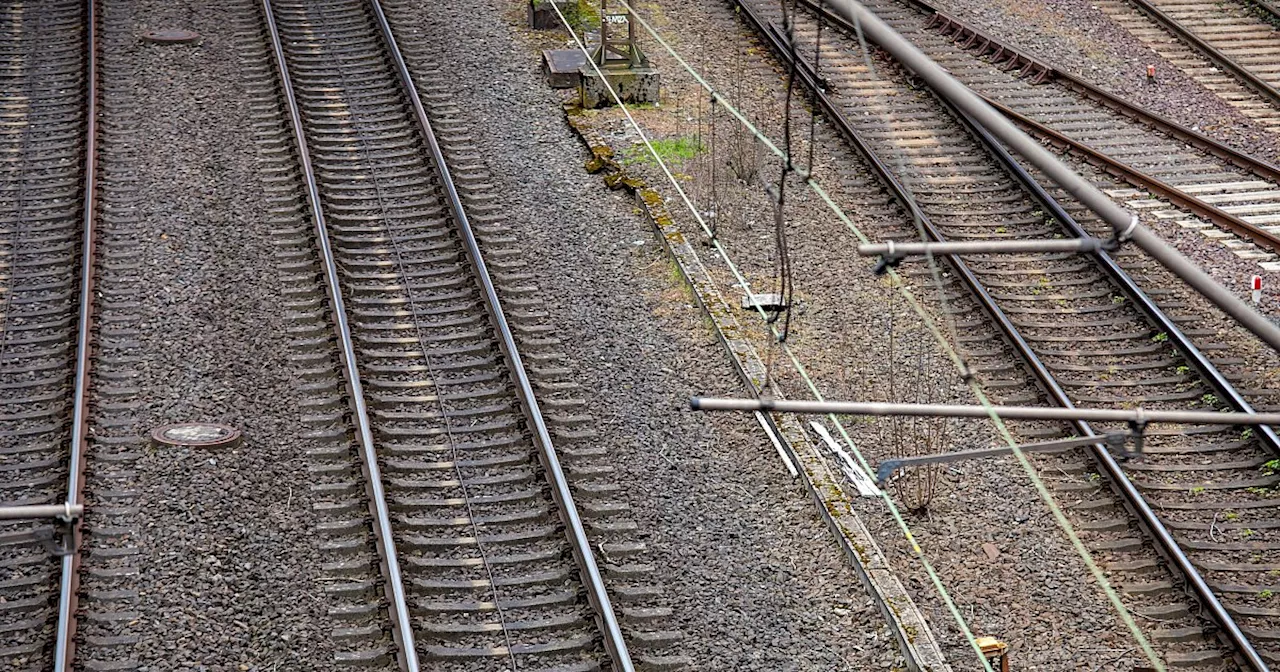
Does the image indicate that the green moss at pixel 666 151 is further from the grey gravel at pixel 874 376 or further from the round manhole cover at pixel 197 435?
the round manhole cover at pixel 197 435

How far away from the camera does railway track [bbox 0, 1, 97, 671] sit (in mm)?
8789

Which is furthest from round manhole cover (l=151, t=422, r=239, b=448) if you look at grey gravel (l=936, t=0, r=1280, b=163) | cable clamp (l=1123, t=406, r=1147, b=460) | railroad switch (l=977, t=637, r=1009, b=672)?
grey gravel (l=936, t=0, r=1280, b=163)

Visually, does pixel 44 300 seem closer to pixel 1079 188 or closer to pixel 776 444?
pixel 776 444

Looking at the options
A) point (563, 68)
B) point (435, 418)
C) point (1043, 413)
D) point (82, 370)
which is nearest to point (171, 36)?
point (563, 68)

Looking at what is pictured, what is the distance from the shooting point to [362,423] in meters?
10.6

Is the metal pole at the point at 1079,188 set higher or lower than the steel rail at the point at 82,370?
higher

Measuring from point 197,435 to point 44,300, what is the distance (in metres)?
2.79

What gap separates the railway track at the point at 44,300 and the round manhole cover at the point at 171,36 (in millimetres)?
688

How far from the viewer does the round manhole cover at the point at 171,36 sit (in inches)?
705

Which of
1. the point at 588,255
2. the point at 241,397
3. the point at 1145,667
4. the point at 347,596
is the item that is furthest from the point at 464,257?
the point at 1145,667

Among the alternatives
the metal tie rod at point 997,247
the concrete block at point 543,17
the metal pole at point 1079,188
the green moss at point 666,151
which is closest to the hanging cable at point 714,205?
the green moss at point 666,151

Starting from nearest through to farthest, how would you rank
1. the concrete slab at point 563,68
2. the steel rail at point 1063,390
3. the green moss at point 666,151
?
the steel rail at point 1063,390
the green moss at point 666,151
the concrete slab at point 563,68

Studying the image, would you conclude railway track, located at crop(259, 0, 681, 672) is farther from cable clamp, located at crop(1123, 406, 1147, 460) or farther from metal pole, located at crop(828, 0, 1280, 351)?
metal pole, located at crop(828, 0, 1280, 351)

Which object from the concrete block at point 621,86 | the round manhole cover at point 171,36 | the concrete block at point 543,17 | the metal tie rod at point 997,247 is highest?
the metal tie rod at point 997,247
